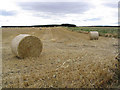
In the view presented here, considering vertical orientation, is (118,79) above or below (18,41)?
below

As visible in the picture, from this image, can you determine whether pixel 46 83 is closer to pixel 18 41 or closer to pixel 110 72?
pixel 110 72

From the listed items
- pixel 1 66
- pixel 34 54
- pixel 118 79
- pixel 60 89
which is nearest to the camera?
pixel 60 89

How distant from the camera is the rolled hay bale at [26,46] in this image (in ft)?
24.6

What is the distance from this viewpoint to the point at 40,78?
4.60 meters

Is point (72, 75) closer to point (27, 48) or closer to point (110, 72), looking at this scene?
point (110, 72)

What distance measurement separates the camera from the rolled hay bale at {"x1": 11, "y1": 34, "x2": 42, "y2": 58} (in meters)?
7.50

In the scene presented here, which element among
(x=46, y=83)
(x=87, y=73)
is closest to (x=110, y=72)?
(x=87, y=73)

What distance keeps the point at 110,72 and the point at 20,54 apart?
4581mm

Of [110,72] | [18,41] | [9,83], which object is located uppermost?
[18,41]

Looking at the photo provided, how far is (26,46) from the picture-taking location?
7.71 meters

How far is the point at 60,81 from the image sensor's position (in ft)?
14.0

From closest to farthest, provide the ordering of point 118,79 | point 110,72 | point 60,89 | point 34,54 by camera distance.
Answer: point 60,89 → point 118,79 → point 110,72 → point 34,54

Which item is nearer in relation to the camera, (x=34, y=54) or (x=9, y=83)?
(x=9, y=83)

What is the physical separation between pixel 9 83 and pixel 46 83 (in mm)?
1143
